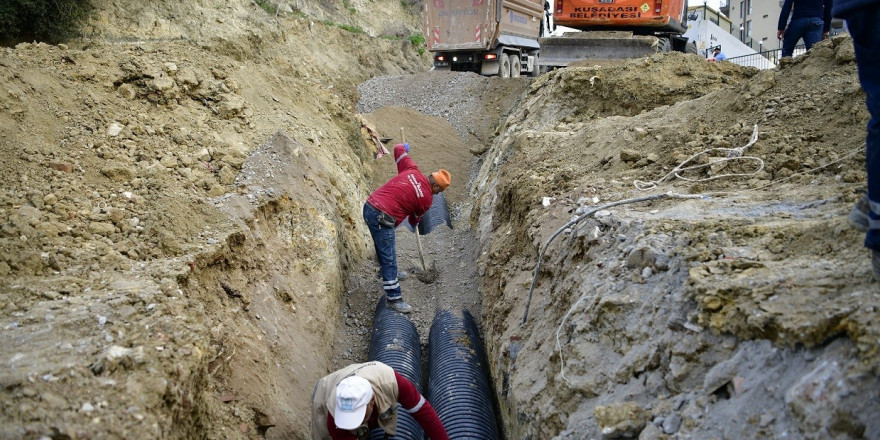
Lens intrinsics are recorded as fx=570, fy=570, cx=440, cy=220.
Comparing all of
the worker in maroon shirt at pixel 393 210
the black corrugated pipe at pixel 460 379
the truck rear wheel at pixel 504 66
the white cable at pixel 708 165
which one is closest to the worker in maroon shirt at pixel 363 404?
the black corrugated pipe at pixel 460 379

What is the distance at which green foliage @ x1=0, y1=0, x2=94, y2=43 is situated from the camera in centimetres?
881

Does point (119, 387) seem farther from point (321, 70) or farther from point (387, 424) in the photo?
point (321, 70)

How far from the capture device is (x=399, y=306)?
5852 mm

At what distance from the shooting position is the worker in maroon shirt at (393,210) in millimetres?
5914

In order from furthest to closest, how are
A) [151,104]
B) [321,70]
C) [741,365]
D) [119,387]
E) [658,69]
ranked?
1. [321,70]
2. [658,69]
3. [151,104]
4. [119,387]
5. [741,365]

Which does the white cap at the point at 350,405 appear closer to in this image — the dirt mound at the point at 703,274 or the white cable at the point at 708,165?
the dirt mound at the point at 703,274

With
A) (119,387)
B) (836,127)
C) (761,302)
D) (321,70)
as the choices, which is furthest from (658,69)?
(321,70)

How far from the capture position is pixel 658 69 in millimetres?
7898

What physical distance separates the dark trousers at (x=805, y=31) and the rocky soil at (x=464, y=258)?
790 mm

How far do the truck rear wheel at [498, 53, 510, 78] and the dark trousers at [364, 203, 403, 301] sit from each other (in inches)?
406

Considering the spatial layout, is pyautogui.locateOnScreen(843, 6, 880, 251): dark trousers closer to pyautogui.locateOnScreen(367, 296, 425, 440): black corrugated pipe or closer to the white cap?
the white cap

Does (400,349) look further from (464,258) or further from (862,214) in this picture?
(862,214)

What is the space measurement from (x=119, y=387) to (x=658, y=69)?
7.50m

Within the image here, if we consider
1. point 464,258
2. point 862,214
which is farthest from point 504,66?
point 862,214
